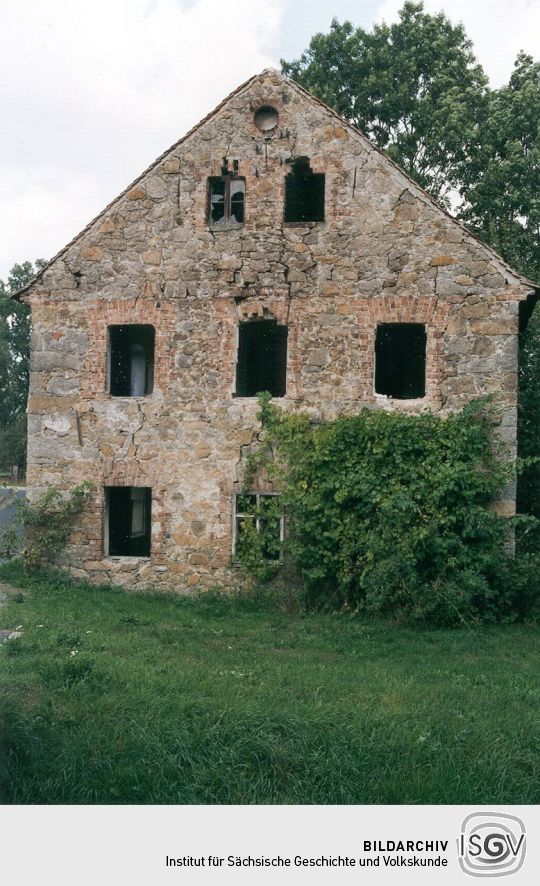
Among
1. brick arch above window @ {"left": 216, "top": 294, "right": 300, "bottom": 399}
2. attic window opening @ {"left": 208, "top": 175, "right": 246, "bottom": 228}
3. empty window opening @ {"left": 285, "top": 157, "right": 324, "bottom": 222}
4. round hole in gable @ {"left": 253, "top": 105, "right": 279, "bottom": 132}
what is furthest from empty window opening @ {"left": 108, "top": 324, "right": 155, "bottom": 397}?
round hole in gable @ {"left": 253, "top": 105, "right": 279, "bottom": 132}

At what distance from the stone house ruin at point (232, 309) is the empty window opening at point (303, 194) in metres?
0.03

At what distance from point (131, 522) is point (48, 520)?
4.28 metres

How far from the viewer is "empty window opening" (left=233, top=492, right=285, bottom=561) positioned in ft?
37.5

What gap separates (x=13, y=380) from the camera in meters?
40.5

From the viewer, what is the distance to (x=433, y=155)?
1834 centimetres

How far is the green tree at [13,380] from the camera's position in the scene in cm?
3841

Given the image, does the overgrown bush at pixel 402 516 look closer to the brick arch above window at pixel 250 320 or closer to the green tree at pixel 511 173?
the brick arch above window at pixel 250 320

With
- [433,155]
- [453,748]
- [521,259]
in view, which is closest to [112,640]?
[453,748]

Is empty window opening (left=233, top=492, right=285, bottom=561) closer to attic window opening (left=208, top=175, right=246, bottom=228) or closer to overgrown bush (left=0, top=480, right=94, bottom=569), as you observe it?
overgrown bush (left=0, top=480, right=94, bottom=569)

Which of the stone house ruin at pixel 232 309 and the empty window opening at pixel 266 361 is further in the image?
the empty window opening at pixel 266 361

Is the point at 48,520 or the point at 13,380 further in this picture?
the point at 13,380
